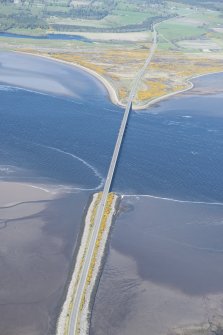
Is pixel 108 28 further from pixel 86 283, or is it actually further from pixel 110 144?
pixel 86 283

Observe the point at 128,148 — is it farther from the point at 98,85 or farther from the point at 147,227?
the point at 98,85

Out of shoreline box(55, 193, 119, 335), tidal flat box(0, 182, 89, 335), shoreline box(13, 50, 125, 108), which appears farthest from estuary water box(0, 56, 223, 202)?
shoreline box(55, 193, 119, 335)

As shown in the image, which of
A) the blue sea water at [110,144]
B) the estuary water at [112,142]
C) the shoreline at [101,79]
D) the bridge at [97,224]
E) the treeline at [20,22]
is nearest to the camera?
the bridge at [97,224]

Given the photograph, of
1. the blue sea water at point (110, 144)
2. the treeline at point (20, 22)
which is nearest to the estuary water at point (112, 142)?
the blue sea water at point (110, 144)

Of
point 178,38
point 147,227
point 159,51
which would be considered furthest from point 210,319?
point 178,38

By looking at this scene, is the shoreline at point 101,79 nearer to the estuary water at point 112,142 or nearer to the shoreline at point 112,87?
the shoreline at point 112,87

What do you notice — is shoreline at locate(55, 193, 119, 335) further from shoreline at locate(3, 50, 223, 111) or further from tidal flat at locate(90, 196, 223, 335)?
shoreline at locate(3, 50, 223, 111)

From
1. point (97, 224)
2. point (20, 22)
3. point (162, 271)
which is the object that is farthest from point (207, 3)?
point (162, 271)
